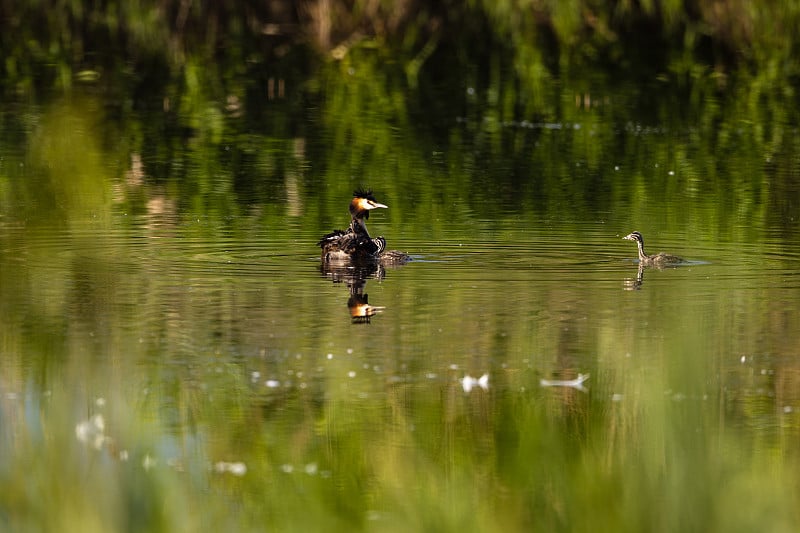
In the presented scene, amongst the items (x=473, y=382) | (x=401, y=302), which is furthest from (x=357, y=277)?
(x=473, y=382)

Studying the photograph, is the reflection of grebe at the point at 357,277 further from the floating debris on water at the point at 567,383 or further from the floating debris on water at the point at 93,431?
the floating debris on water at the point at 93,431

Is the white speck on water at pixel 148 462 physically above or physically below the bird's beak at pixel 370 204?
below

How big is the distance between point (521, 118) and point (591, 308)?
381 inches

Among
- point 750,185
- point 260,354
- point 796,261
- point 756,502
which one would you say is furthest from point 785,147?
point 756,502

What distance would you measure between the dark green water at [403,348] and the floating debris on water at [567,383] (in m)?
0.05

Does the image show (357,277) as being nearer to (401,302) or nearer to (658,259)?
(401,302)

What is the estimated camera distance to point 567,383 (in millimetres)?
8141

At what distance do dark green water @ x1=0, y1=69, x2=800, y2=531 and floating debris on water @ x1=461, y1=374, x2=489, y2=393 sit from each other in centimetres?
4

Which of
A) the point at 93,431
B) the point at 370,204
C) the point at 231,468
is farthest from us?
the point at 370,204

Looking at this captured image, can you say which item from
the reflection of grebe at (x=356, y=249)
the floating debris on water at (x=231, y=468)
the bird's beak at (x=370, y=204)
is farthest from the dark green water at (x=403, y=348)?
the bird's beak at (x=370, y=204)

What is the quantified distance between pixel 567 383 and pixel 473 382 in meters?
0.41

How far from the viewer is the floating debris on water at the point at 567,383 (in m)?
8.09

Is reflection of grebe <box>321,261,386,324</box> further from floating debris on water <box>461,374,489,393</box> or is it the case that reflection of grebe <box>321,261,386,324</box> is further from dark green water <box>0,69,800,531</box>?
floating debris on water <box>461,374,489,393</box>

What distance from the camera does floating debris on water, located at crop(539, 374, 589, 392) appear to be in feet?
26.6
